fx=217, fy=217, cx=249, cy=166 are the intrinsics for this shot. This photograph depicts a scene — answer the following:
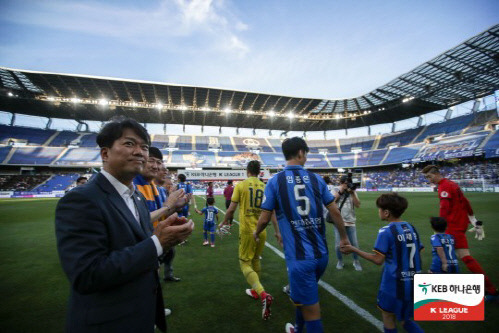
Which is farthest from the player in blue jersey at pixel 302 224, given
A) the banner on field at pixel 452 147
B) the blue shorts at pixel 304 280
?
the banner on field at pixel 452 147

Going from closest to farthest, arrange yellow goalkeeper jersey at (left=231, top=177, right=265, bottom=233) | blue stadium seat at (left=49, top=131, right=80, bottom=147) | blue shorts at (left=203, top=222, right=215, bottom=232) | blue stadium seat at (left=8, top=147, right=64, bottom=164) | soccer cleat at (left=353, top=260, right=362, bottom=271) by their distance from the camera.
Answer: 1. yellow goalkeeper jersey at (left=231, top=177, right=265, bottom=233)
2. soccer cleat at (left=353, top=260, right=362, bottom=271)
3. blue shorts at (left=203, top=222, right=215, bottom=232)
4. blue stadium seat at (left=8, top=147, right=64, bottom=164)
5. blue stadium seat at (left=49, top=131, right=80, bottom=147)

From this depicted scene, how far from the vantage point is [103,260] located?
1130 millimetres

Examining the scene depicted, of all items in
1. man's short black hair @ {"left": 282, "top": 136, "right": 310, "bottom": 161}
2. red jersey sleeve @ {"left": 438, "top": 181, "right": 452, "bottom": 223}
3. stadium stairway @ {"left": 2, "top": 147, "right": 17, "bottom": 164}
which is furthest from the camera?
stadium stairway @ {"left": 2, "top": 147, "right": 17, "bottom": 164}

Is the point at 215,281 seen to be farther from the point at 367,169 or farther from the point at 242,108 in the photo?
the point at 367,169

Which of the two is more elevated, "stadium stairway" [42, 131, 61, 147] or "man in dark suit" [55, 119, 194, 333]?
"stadium stairway" [42, 131, 61, 147]

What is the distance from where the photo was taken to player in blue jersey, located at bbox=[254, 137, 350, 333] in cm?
228

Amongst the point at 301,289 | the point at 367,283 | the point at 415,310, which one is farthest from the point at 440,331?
the point at 301,289

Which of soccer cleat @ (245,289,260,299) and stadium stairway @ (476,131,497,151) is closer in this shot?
soccer cleat @ (245,289,260,299)

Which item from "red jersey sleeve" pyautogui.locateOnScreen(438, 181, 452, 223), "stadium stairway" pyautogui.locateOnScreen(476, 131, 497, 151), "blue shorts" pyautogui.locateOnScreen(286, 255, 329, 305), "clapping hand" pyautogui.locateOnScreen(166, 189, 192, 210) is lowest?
"blue shorts" pyautogui.locateOnScreen(286, 255, 329, 305)

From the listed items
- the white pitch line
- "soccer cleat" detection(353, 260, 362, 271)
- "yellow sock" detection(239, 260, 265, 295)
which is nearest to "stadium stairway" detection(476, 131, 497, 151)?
"soccer cleat" detection(353, 260, 362, 271)

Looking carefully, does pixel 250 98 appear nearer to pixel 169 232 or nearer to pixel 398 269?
pixel 398 269

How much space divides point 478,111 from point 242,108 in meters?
43.0

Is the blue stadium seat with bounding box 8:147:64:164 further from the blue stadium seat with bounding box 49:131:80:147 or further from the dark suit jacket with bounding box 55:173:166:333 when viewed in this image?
the dark suit jacket with bounding box 55:173:166:333

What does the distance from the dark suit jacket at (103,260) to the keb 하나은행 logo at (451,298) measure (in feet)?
9.52
